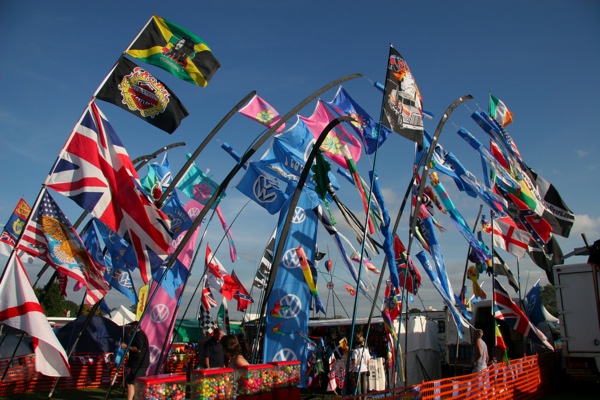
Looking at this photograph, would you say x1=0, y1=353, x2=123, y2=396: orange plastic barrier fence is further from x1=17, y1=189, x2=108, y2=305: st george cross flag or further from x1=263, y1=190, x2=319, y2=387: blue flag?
x1=263, y1=190, x2=319, y2=387: blue flag

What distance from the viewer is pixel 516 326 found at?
43.8 feet

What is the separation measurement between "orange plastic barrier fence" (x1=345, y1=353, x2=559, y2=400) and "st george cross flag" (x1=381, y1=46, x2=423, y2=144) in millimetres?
4740

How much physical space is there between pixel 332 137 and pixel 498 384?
24.5ft

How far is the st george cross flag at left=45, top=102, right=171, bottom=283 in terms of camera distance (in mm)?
7371

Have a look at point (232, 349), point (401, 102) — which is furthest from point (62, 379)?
point (401, 102)

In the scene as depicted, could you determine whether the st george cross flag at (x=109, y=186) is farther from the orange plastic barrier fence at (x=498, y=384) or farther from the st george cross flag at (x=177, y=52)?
the orange plastic barrier fence at (x=498, y=384)

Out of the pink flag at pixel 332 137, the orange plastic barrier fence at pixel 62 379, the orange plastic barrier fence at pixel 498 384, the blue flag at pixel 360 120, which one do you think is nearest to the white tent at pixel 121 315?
the orange plastic barrier fence at pixel 62 379

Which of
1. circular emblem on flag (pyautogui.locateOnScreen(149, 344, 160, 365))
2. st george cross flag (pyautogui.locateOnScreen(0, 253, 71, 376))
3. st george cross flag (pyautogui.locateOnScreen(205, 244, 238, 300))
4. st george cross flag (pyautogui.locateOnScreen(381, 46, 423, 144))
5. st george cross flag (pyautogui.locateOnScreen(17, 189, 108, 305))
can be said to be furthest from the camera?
st george cross flag (pyautogui.locateOnScreen(205, 244, 238, 300))

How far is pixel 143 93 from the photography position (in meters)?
8.39

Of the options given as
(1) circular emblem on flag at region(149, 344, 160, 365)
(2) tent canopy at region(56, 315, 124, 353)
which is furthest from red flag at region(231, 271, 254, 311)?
(1) circular emblem on flag at region(149, 344, 160, 365)

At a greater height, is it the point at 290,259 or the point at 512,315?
the point at 290,259

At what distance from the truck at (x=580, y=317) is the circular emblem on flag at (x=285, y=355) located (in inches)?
309

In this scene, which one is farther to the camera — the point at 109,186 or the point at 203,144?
the point at 203,144

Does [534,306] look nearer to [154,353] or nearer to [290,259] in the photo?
[290,259]
